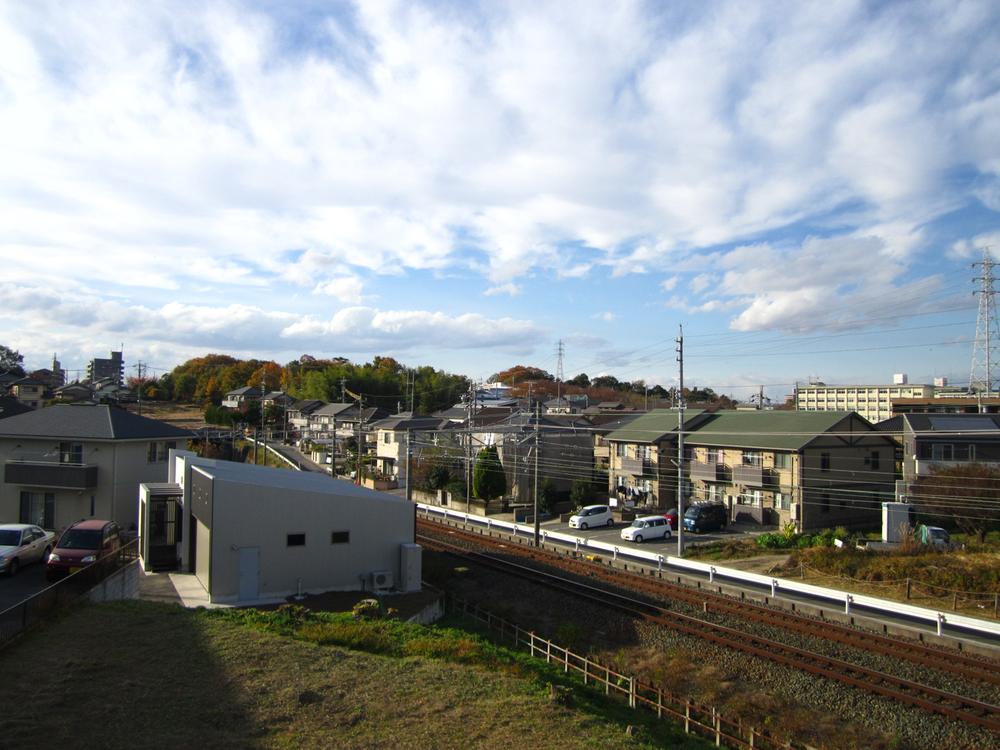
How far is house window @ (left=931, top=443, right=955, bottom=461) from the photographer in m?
31.3

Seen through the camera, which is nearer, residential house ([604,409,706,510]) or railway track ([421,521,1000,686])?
railway track ([421,521,1000,686])

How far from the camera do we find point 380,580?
17516mm

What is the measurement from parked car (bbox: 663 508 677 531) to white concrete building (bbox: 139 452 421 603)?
1613 centimetres

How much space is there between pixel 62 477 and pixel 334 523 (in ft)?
39.6

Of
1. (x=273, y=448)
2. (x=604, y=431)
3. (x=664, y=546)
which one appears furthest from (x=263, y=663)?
(x=273, y=448)

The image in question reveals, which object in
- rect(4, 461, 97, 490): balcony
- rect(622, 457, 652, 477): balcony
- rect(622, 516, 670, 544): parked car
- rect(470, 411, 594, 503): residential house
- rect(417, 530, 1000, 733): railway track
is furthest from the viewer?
rect(470, 411, 594, 503): residential house

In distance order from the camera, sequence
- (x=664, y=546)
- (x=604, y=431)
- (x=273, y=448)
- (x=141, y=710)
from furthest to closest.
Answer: (x=273, y=448) → (x=604, y=431) → (x=664, y=546) → (x=141, y=710)

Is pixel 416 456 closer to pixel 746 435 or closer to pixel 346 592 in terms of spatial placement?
pixel 746 435

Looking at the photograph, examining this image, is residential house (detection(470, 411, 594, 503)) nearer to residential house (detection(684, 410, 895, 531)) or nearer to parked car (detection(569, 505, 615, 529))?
parked car (detection(569, 505, 615, 529))

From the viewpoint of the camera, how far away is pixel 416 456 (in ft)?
144

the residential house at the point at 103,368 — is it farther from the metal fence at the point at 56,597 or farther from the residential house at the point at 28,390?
the metal fence at the point at 56,597

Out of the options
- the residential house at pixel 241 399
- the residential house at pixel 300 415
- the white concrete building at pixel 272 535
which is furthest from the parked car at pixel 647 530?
the residential house at pixel 241 399

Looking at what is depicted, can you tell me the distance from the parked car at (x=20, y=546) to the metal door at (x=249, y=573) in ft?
19.9

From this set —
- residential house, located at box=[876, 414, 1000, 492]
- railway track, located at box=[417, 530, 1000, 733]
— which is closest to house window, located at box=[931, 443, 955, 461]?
residential house, located at box=[876, 414, 1000, 492]
